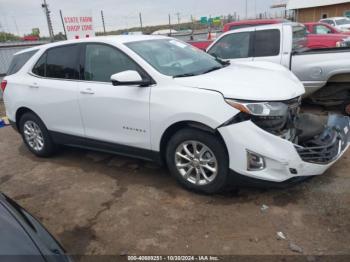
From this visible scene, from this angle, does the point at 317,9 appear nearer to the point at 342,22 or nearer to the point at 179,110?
the point at 342,22

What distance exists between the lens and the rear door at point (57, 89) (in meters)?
4.38

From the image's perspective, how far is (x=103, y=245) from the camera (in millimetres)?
3021

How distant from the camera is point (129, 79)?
3.53 m

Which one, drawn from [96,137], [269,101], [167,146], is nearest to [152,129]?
[167,146]

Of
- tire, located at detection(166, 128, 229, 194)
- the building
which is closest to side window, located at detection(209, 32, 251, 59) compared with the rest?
tire, located at detection(166, 128, 229, 194)

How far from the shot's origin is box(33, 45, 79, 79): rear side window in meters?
4.39

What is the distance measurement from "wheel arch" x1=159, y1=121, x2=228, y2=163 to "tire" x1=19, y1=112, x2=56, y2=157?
212 centimetres

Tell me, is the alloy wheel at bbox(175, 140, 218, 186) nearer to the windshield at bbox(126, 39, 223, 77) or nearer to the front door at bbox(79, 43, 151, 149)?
the front door at bbox(79, 43, 151, 149)

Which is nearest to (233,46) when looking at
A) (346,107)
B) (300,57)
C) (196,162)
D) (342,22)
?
(300,57)

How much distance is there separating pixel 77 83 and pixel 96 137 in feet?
2.45

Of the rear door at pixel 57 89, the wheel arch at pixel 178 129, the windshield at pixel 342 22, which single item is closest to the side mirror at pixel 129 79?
the wheel arch at pixel 178 129

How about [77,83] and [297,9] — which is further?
[297,9]

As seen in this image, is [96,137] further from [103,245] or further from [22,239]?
[22,239]

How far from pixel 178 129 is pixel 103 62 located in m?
1.37
